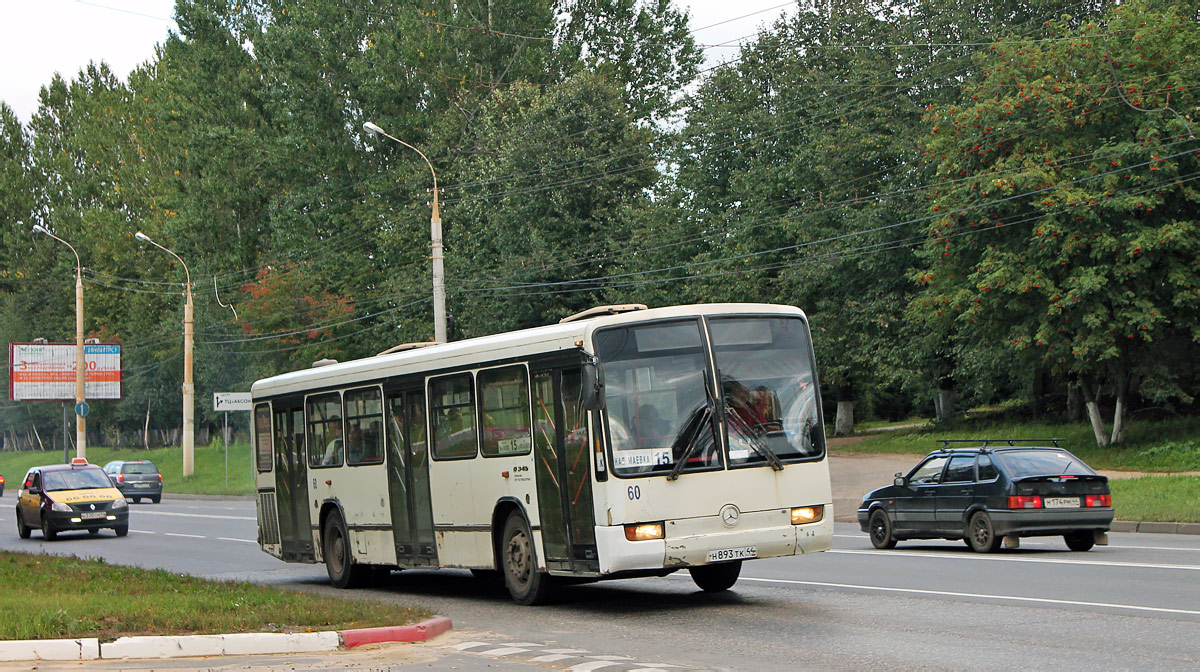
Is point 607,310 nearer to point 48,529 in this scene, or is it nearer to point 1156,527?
point 1156,527

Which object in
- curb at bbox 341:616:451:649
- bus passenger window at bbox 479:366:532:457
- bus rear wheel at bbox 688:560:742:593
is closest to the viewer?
curb at bbox 341:616:451:649

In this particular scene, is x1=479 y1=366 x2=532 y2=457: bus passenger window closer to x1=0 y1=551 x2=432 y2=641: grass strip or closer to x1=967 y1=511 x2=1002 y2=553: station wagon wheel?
x1=0 y1=551 x2=432 y2=641: grass strip

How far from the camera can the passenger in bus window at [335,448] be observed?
1767cm

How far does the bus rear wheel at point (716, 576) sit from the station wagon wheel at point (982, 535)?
15.7 feet

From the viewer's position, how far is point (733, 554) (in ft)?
41.1

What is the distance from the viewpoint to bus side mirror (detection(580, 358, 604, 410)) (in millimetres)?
12055

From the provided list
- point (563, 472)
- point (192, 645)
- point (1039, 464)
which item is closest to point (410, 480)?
point (563, 472)

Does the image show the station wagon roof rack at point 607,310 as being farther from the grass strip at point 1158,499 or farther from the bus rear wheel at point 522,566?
the grass strip at point 1158,499

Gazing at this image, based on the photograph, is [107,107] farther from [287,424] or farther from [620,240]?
[287,424]

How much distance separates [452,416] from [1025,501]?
754 cm

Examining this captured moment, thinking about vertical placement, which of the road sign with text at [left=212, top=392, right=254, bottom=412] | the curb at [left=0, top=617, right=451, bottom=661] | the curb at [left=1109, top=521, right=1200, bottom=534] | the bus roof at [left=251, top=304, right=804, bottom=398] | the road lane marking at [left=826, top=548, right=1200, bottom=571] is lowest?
the curb at [left=1109, top=521, right=1200, bottom=534]

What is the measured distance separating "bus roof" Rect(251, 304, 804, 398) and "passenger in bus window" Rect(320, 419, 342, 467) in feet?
1.85

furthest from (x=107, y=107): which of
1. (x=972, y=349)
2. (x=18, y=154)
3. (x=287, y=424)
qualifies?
(x=287, y=424)

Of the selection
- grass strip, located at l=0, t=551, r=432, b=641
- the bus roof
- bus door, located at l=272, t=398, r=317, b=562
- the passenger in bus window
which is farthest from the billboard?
grass strip, located at l=0, t=551, r=432, b=641
